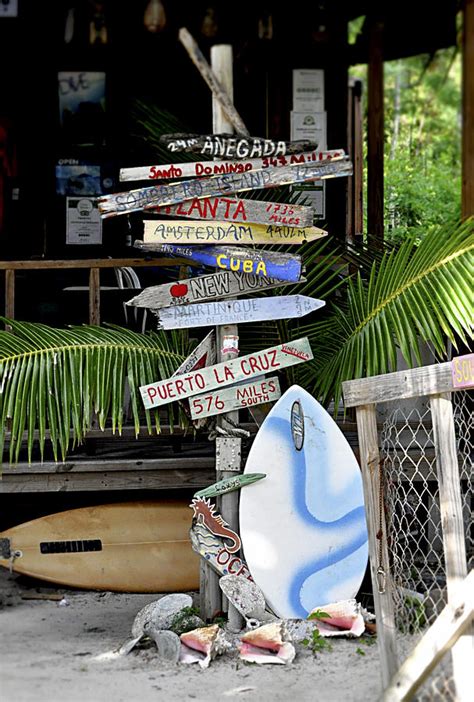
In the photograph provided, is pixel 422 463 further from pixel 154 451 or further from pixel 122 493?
pixel 122 493

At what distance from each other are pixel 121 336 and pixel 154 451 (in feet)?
3.98

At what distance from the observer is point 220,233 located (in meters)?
5.12

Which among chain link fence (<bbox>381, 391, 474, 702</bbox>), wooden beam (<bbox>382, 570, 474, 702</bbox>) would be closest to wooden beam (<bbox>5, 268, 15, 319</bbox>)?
chain link fence (<bbox>381, 391, 474, 702</bbox>)

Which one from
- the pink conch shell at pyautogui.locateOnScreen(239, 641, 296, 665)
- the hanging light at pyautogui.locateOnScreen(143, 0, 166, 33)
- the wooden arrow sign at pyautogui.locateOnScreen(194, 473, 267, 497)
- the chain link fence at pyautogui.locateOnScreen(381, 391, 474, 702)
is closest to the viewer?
the chain link fence at pyautogui.locateOnScreen(381, 391, 474, 702)

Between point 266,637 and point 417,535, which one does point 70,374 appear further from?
point 417,535

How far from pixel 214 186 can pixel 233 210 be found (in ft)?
0.49

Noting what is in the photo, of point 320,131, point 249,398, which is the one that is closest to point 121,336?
point 249,398

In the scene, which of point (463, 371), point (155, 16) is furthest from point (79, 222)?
point (463, 371)

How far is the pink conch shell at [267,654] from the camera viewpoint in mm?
4746

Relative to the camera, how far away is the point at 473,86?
6.36 meters

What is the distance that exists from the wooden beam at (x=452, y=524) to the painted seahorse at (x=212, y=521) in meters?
1.71

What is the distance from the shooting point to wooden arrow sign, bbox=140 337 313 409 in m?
5.16

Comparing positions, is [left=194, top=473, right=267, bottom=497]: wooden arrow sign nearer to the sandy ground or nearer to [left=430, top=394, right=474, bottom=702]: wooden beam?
the sandy ground

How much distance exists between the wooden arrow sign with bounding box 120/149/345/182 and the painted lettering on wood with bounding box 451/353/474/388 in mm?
1833
